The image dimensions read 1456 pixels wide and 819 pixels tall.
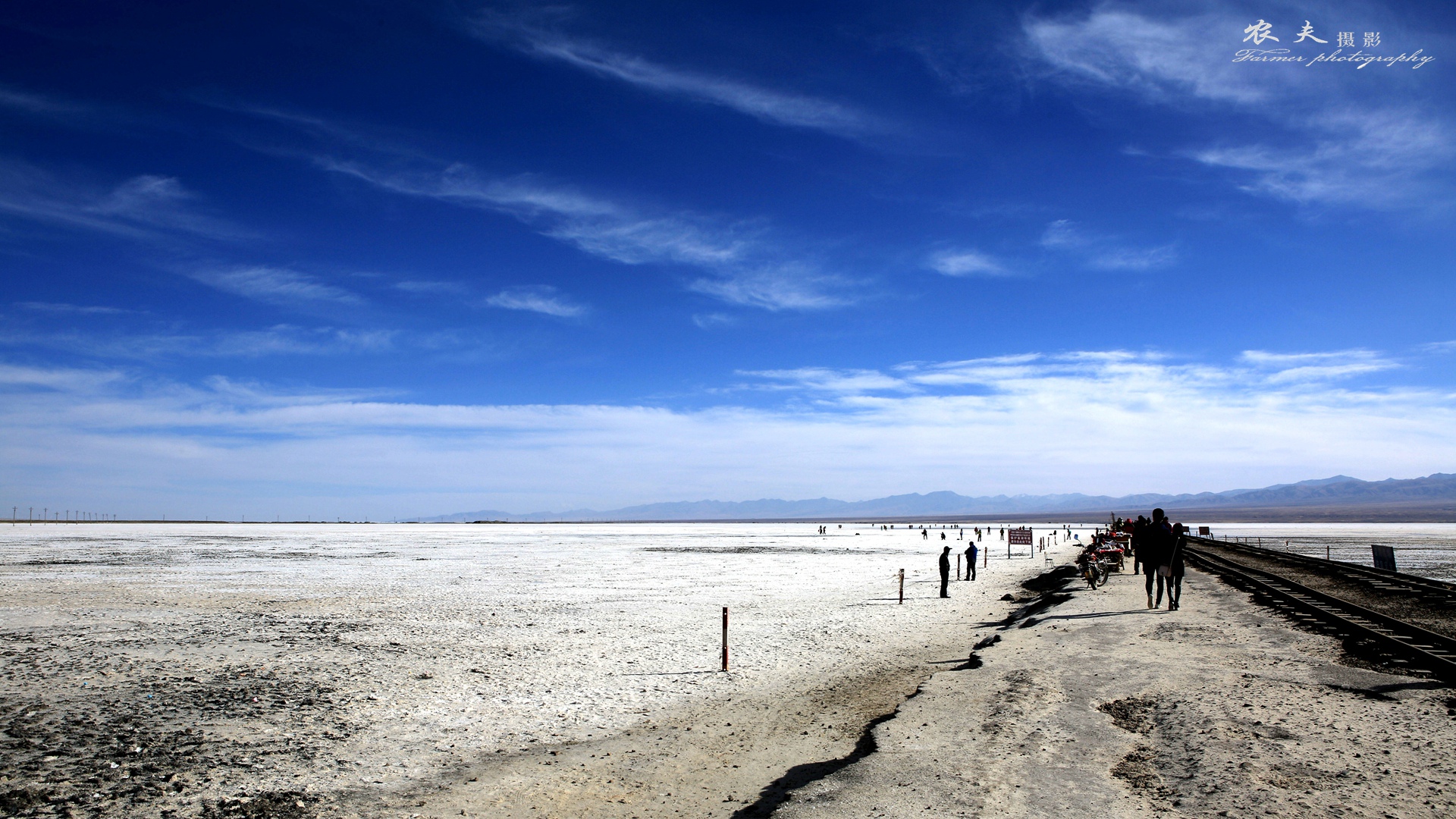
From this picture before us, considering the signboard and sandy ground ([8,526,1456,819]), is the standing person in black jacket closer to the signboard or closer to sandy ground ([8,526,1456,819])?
sandy ground ([8,526,1456,819])

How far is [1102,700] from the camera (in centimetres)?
955

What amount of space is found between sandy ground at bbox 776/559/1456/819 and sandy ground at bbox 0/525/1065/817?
1213 millimetres

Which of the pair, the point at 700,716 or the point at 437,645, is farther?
the point at 437,645

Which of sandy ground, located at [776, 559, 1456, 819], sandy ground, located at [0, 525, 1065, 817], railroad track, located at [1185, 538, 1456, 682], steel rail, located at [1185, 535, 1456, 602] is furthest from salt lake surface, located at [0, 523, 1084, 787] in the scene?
steel rail, located at [1185, 535, 1456, 602]

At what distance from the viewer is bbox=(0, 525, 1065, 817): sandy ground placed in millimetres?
7802

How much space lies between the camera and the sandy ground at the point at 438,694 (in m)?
7.80

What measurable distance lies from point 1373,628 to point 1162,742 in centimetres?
997

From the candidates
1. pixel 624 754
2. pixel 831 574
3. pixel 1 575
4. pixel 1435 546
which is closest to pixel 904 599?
pixel 831 574

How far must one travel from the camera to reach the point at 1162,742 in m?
7.77

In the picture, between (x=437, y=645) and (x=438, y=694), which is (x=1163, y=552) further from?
(x=437, y=645)

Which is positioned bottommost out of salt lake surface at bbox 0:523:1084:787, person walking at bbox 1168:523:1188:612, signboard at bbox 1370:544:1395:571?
salt lake surface at bbox 0:523:1084:787

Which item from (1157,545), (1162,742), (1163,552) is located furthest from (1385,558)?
(1162,742)

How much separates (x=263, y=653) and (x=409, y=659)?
2.81 meters

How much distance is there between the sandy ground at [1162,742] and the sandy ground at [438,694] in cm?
121
